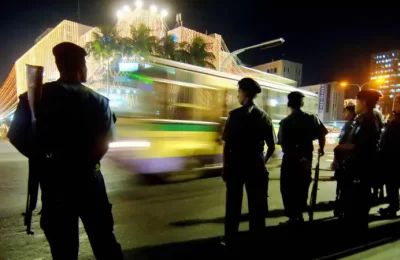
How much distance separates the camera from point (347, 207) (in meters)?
4.35

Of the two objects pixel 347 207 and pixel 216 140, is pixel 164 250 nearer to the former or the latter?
pixel 347 207

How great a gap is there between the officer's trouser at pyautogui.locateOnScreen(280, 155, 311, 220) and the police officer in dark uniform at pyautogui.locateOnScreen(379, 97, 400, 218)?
1.60 m

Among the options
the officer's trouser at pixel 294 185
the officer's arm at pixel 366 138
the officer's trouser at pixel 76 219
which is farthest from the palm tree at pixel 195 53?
the officer's trouser at pixel 76 219

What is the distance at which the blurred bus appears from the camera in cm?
739

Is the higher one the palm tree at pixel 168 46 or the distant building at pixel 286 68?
the distant building at pixel 286 68

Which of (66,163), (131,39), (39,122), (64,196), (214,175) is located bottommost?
(214,175)

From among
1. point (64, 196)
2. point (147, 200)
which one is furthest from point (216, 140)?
point (64, 196)

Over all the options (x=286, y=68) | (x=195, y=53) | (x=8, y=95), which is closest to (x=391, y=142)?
(x=195, y=53)

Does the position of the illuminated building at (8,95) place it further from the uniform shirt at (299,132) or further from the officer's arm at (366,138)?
the officer's arm at (366,138)

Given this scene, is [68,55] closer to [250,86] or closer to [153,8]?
[250,86]

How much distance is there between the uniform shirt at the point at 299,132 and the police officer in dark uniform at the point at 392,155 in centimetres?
149

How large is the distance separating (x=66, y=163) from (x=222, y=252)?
2.31m

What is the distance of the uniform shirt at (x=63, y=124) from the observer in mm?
1976

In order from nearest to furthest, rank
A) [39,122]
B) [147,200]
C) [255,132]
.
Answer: [39,122]
[255,132]
[147,200]
